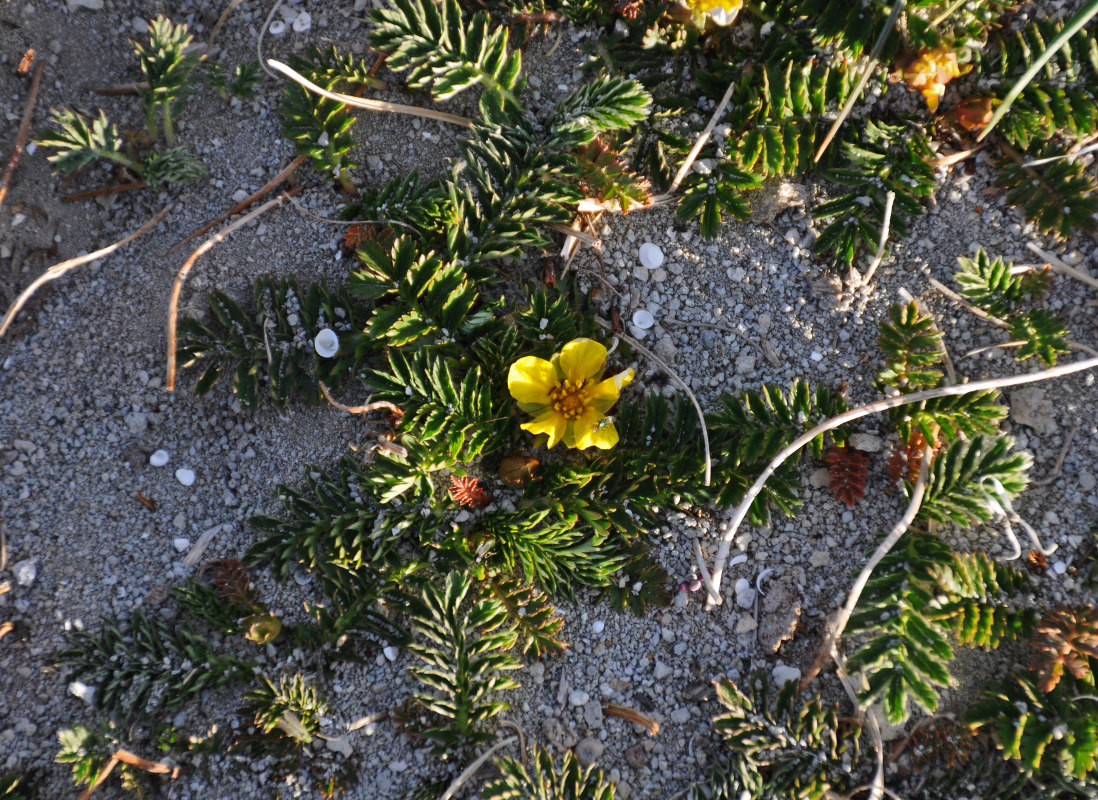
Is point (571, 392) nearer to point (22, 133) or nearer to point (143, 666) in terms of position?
point (143, 666)

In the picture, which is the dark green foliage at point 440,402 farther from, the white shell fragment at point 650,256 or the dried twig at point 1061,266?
the dried twig at point 1061,266

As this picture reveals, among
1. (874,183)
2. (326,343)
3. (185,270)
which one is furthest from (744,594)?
(185,270)

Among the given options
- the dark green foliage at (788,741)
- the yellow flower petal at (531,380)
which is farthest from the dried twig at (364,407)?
the dark green foliage at (788,741)

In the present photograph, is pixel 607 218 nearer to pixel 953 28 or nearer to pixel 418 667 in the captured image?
pixel 953 28

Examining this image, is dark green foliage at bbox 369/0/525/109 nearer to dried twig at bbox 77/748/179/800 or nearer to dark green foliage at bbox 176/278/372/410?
dark green foliage at bbox 176/278/372/410

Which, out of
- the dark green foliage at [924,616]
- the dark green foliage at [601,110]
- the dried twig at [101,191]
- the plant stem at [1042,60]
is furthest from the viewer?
the dried twig at [101,191]


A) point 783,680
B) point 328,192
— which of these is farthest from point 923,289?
point 328,192
